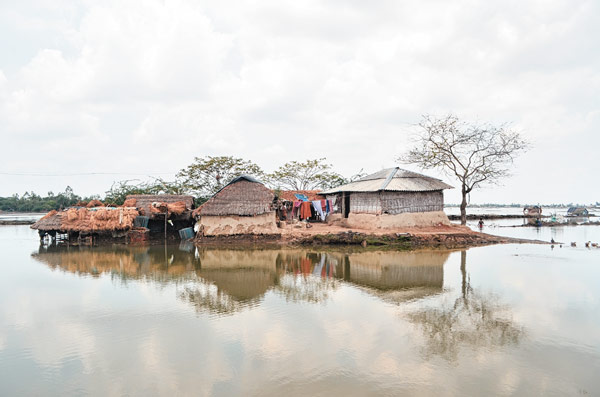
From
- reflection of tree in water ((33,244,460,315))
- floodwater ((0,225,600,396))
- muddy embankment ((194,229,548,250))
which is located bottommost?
floodwater ((0,225,600,396))

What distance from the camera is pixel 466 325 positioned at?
687 cm

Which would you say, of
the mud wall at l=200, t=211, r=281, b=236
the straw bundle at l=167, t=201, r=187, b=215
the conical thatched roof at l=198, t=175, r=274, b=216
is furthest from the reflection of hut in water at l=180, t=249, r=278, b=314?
the straw bundle at l=167, t=201, r=187, b=215

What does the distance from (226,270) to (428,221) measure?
39.2ft

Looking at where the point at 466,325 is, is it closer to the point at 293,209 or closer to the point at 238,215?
the point at 238,215

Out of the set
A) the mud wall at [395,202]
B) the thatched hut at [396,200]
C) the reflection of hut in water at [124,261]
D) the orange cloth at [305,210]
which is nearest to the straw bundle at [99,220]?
the reflection of hut in water at [124,261]

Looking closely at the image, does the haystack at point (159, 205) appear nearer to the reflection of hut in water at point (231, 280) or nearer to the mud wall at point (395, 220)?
the reflection of hut in water at point (231, 280)

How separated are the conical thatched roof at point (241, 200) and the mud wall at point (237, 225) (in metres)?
0.33

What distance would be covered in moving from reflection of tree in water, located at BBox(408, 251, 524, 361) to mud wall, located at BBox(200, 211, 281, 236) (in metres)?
11.5

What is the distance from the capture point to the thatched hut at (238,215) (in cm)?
1856

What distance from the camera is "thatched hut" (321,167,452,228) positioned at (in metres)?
18.8

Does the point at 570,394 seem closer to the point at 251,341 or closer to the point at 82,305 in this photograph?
the point at 251,341

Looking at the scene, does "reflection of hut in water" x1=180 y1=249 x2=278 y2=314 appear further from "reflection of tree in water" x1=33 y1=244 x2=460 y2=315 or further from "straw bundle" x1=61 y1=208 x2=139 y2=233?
"straw bundle" x1=61 y1=208 x2=139 y2=233

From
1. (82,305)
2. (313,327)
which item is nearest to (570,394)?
(313,327)

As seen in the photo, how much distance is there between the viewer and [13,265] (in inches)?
511
